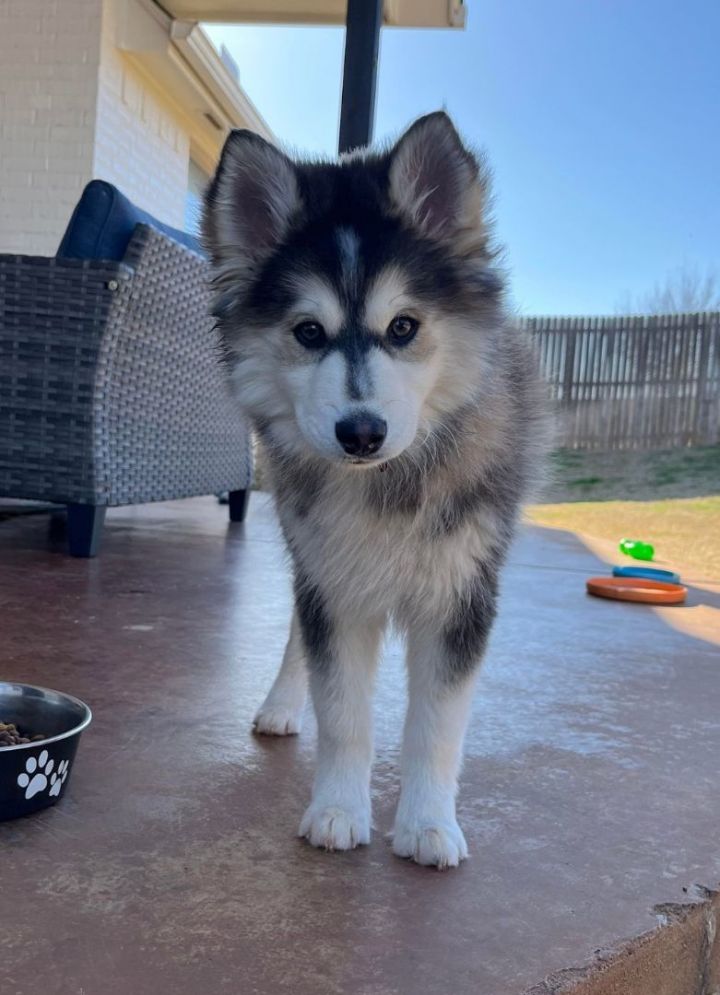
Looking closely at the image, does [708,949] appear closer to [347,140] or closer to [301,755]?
[301,755]

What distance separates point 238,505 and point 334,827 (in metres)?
4.33

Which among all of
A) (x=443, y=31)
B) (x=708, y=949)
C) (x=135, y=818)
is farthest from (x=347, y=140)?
(x=443, y=31)

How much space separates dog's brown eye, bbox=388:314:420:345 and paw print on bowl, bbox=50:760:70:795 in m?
0.94

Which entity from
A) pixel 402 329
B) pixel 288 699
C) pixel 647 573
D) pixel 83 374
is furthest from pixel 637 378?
pixel 402 329

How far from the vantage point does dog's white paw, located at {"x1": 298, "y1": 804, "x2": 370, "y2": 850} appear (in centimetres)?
155

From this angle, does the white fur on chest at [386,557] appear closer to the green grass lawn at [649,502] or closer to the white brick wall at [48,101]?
the green grass lawn at [649,502]

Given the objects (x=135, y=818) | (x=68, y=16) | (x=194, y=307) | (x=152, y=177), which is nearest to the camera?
(x=135, y=818)

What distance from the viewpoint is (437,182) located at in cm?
186

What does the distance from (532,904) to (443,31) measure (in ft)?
20.9

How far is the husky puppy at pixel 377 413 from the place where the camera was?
65.9 inches

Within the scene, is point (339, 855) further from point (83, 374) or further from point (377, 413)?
point (83, 374)

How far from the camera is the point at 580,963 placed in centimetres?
123

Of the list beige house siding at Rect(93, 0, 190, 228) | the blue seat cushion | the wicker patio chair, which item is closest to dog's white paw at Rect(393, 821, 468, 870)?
the wicker patio chair

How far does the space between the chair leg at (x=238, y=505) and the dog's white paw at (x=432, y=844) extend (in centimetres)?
428
